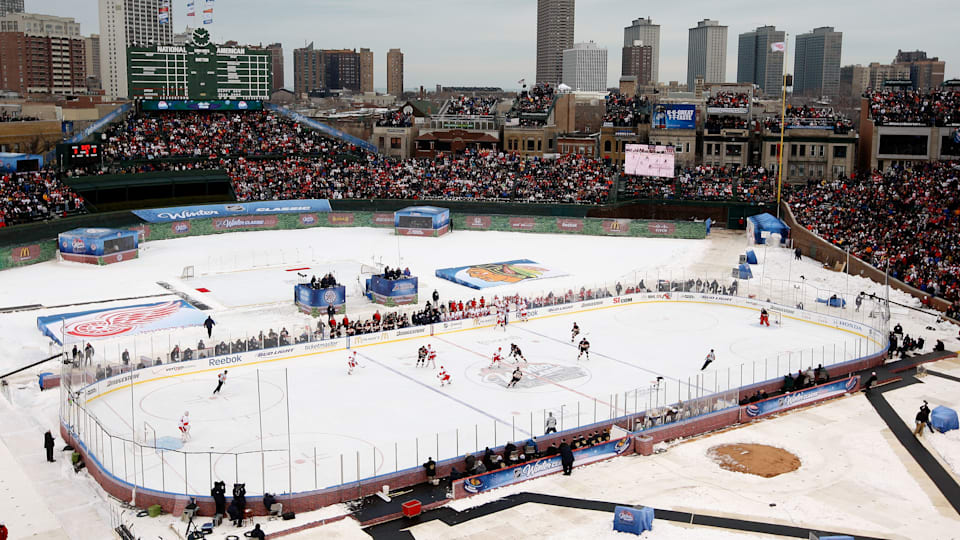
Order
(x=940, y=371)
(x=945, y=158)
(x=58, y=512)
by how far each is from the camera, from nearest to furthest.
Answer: (x=58, y=512) → (x=940, y=371) → (x=945, y=158)

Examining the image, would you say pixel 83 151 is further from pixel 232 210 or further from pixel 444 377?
pixel 444 377

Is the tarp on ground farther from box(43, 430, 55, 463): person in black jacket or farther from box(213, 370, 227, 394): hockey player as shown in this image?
box(43, 430, 55, 463): person in black jacket

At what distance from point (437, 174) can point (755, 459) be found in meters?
63.9

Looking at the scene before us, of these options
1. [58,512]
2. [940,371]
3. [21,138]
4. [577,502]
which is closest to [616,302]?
[940,371]

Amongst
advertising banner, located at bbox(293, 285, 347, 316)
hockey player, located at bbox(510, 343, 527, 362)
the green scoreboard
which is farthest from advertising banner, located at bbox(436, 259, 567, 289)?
the green scoreboard

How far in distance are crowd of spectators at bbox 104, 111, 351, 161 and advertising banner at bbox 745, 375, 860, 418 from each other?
65664mm

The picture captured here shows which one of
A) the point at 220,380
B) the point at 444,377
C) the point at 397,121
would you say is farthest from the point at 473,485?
the point at 397,121

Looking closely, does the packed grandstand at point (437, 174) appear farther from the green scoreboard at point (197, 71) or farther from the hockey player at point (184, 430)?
the hockey player at point (184, 430)

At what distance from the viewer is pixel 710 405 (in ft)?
105

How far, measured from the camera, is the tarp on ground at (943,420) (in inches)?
1235

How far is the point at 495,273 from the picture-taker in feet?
196

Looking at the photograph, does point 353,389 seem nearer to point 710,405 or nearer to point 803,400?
point 710,405

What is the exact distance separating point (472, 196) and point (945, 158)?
4191cm

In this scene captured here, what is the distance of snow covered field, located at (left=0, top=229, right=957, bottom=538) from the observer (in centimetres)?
2886
